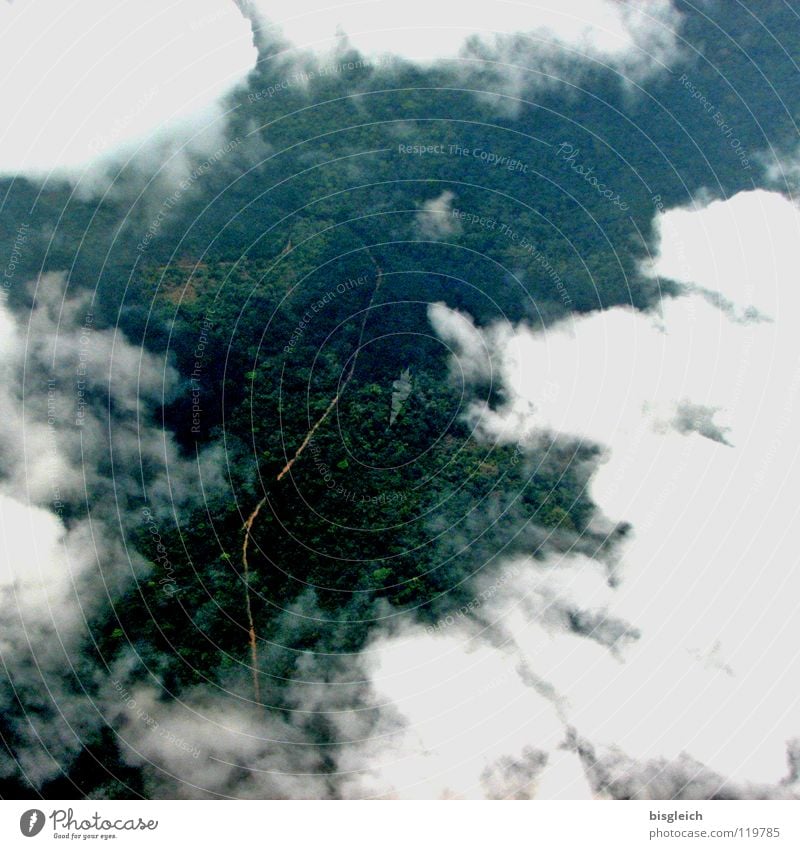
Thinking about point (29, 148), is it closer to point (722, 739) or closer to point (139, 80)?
point (139, 80)
